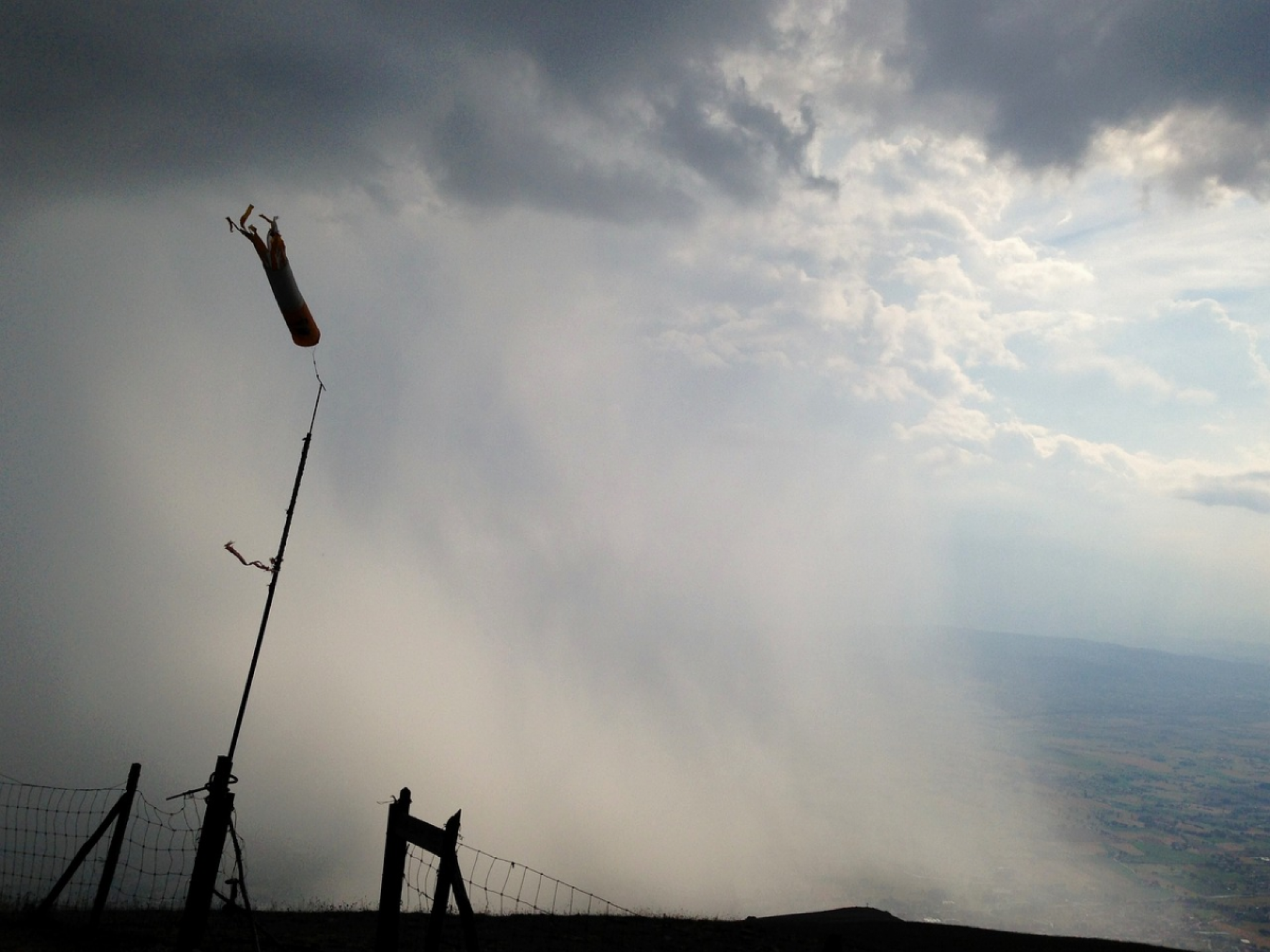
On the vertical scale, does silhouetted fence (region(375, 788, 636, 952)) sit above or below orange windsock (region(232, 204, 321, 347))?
below

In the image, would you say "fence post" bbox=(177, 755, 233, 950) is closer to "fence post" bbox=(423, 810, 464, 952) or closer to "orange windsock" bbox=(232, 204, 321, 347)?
"fence post" bbox=(423, 810, 464, 952)

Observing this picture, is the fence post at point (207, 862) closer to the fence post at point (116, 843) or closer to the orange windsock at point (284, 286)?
the fence post at point (116, 843)

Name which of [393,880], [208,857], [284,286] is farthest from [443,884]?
[284,286]

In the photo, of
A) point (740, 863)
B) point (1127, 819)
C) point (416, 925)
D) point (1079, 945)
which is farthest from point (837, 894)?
point (416, 925)

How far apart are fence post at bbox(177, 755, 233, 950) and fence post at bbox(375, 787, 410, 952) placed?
384 centimetres

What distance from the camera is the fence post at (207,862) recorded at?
44.0 feet

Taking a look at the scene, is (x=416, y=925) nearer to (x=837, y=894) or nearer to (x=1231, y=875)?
(x=837, y=894)

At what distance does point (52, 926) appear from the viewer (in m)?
16.5

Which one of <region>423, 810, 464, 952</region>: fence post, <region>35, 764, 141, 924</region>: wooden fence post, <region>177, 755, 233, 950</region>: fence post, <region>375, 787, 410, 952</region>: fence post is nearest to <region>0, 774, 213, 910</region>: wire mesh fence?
<region>35, 764, 141, 924</region>: wooden fence post

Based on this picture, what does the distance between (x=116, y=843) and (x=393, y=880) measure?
23.1ft

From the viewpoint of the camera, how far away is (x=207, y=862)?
13578 mm

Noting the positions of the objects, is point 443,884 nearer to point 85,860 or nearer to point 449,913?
point 449,913

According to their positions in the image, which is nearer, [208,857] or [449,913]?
[208,857]

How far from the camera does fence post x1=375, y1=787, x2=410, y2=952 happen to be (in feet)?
37.5
